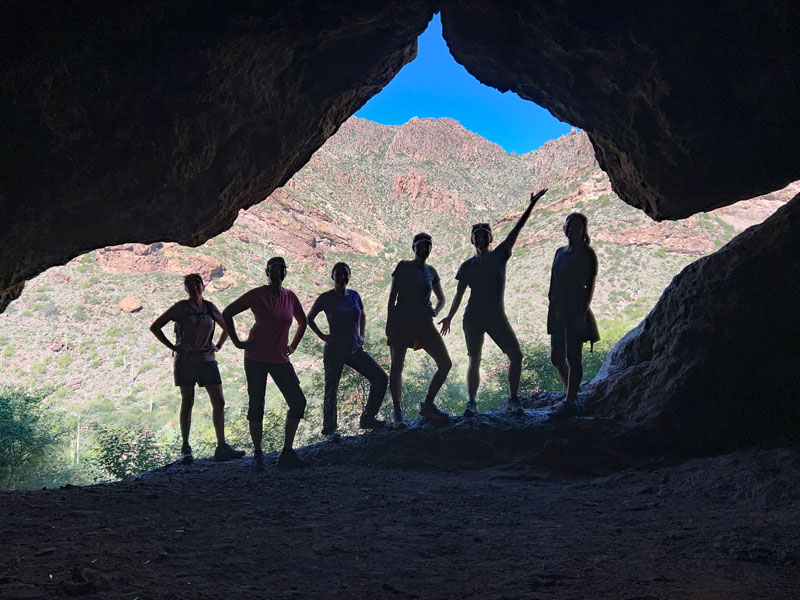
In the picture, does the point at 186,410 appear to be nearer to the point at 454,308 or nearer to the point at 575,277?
the point at 454,308

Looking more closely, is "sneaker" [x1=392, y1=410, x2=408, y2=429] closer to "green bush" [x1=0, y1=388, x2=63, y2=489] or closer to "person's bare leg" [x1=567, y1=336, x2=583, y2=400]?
"person's bare leg" [x1=567, y1=336, x2=583, y2=400]

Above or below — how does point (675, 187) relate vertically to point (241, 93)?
below

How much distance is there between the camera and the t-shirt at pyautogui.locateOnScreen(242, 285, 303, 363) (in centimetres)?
533

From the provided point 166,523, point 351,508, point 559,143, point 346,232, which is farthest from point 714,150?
point 559,143

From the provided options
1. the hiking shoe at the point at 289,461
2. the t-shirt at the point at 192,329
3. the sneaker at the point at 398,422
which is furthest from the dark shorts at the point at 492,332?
the t-shirt at the point at 192,329

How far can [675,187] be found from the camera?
584cm

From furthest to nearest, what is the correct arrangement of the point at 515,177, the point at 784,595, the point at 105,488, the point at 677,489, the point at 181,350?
the point at 515,177, the point at 181,350, the point at 105,488, the point at 677,489, the point at 784,595

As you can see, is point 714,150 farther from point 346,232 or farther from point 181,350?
point 346,232

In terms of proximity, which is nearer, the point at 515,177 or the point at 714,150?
the point at 714,150

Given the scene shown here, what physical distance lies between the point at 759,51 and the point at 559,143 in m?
86.4

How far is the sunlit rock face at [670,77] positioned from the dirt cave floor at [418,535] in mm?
3005

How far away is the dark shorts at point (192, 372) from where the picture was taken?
5.82 meters

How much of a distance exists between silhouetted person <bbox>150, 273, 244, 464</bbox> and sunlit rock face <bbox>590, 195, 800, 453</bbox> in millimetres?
4663

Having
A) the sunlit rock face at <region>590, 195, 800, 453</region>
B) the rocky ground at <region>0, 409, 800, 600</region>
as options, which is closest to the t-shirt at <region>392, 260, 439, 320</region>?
the rocky ground at <region>0, 409, 800, 600</region>
